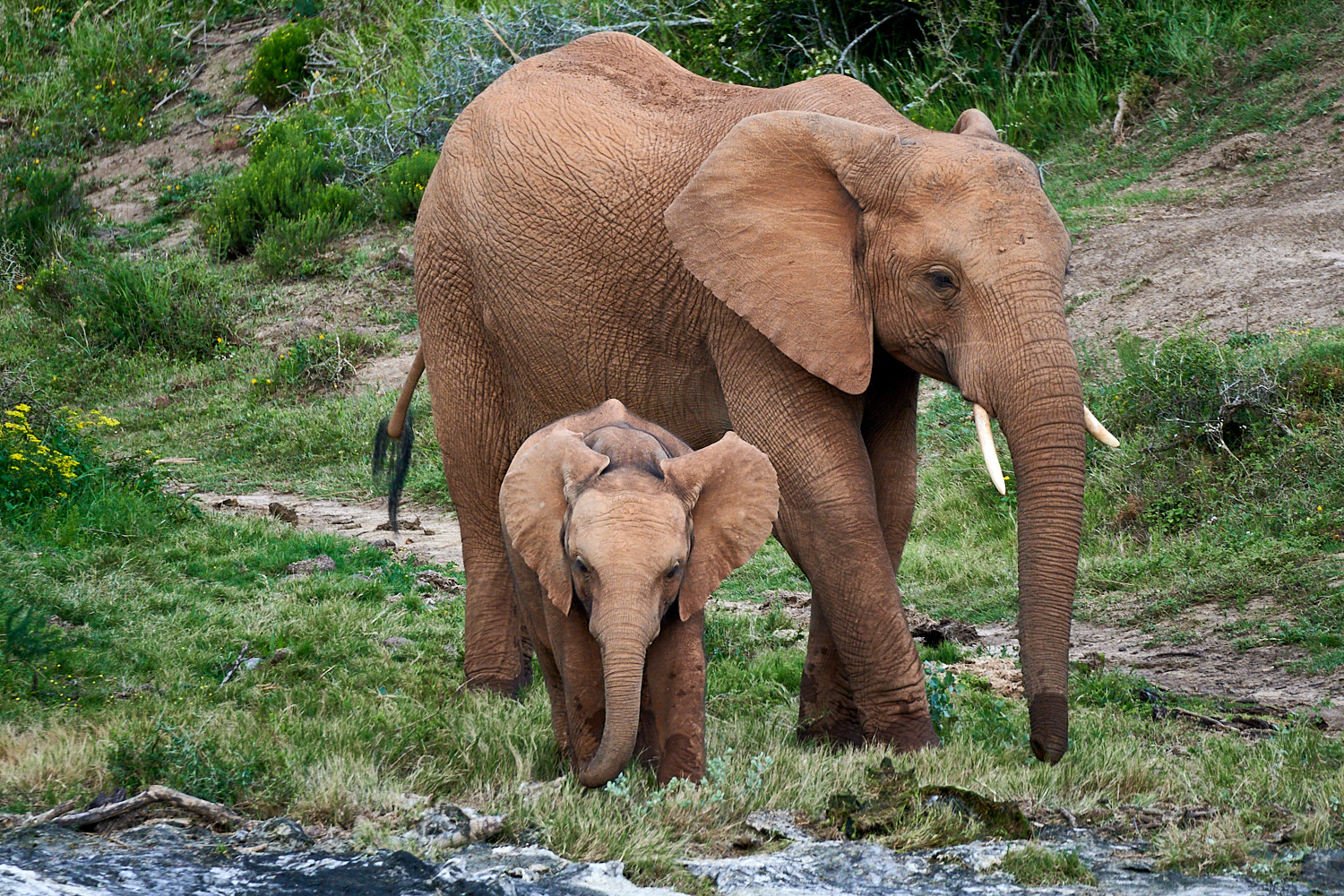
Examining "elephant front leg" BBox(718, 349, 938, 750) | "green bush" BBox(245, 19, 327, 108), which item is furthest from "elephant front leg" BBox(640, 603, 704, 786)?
"green bush" BBox(245, 19, 327, 108)

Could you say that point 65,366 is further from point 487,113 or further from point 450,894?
point 450,894

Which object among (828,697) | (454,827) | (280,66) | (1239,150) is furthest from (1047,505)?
(280,66)

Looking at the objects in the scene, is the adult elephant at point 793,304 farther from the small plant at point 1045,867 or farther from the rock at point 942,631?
the rock at point 942,631

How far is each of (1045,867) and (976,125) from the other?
108 inches

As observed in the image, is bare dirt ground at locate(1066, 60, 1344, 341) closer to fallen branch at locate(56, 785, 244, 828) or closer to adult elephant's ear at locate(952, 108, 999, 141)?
adult elephant's ear at locate(952, 108, 999, 141)

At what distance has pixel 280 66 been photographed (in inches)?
795

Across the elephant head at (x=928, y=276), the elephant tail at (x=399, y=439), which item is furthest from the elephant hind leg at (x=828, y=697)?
the elephant tail at (x=399, y=439)

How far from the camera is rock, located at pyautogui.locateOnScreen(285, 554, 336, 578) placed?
8594 mm

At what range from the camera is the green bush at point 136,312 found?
1512cm

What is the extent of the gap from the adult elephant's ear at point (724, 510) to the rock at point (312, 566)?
444cm

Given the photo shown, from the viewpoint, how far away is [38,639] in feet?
20.0

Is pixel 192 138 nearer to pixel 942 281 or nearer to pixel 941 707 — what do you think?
pixel 941 707

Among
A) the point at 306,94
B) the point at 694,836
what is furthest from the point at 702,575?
the point at 306,94

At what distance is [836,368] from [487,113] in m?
2.33
